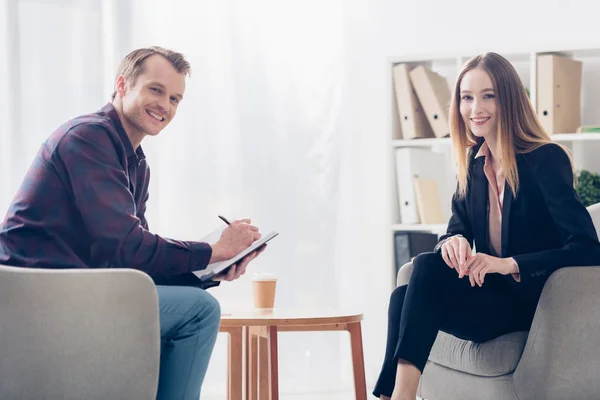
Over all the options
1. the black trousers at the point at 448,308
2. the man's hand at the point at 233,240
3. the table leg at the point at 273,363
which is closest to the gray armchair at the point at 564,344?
the black trousers at the point at 448,308

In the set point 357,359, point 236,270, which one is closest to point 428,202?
point 357,359

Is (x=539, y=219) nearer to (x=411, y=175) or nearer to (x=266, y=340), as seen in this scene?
(x=266, y=340)

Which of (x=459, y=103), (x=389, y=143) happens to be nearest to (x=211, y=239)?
(x=459, y=103)

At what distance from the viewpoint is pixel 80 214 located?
1.92 m

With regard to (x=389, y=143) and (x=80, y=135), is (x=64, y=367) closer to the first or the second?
(x=80, y=135)

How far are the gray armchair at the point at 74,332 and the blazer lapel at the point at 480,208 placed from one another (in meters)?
1.07

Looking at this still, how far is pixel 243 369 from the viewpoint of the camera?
8.34ft

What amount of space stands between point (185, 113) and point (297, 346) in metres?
1.18

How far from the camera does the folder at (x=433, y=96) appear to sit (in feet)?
11.4

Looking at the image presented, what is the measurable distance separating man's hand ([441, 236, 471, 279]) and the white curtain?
1479 mm

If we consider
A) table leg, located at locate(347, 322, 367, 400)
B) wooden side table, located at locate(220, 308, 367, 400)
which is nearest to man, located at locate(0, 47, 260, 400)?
wooden side table, located at locate(220, 308, 367, 400)

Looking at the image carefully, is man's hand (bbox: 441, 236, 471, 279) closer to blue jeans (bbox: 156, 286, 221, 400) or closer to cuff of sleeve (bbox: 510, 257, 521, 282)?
cuff of sleeve (bbox: 510, 257, 521, 282)

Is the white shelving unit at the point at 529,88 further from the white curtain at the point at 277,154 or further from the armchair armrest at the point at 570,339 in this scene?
the armchair armrest at the point at 570,339

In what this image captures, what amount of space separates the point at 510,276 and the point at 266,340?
2.40 ft
